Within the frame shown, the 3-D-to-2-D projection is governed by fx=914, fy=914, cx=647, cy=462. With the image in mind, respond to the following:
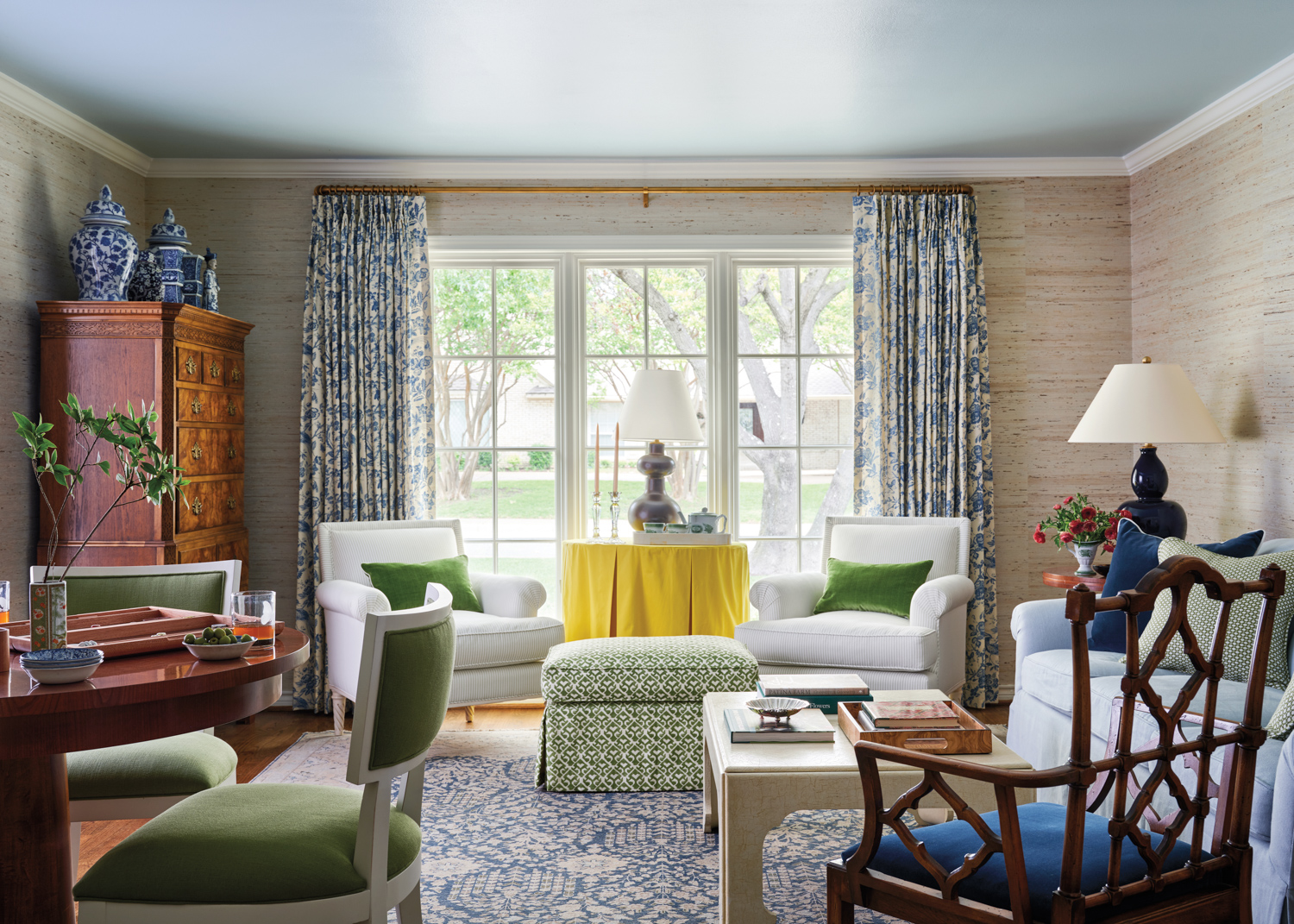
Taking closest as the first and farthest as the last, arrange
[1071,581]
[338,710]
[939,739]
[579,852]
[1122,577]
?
[939,739] → [579,852] → [1122,577] → [1071,581] → [338,710]

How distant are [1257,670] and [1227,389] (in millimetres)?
2789

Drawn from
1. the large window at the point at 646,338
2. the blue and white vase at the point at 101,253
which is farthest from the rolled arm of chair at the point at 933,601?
the blue and white vase at the point at 101,253

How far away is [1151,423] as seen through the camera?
3.55m

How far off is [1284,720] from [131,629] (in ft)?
8.35

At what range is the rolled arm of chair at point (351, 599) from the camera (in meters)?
3.67

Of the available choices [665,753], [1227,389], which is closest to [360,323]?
[665,753]

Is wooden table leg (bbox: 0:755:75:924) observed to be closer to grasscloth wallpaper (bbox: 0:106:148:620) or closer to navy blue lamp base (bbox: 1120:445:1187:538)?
grasscloth wallpaper (bbox: 0:106:148:620)

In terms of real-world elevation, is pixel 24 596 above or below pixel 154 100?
below

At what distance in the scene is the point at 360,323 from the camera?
4555mm

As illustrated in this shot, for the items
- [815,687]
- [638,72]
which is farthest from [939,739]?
[638,72]

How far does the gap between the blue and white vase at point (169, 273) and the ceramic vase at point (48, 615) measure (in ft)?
8.20

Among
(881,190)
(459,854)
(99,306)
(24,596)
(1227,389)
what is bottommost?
(459,854)

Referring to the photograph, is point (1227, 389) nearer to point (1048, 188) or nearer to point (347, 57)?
point (1048, 188)

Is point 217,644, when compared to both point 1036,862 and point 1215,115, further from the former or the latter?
point 1215,115
